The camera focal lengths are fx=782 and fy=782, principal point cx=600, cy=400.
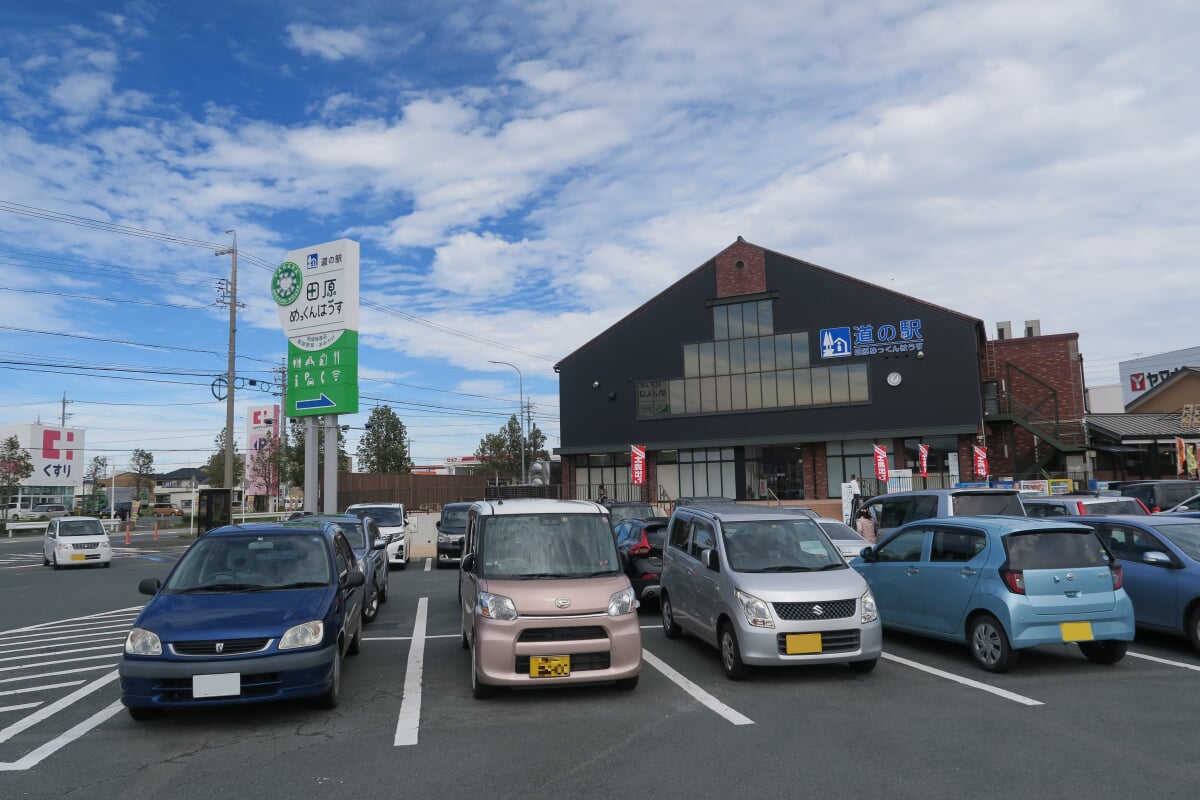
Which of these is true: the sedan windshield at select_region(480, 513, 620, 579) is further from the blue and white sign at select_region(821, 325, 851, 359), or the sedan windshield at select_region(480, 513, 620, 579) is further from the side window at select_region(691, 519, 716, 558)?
the blue and white sign at select_region(821, 325, 851, 359)

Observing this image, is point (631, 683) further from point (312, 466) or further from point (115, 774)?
point (312, 466)

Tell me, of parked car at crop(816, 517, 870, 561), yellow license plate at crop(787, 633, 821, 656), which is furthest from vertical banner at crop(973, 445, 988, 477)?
yellow license plate at crop(787, 633, 821, 656)

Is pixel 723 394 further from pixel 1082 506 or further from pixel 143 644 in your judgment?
pixel 143 644

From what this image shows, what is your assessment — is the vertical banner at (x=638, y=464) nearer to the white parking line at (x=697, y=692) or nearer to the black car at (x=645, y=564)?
the black car at (x=645, y=564)

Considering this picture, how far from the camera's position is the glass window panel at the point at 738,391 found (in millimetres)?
37188

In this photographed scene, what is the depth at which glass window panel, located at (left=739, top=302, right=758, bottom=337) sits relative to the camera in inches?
1464

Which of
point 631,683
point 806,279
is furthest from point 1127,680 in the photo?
point 806,279

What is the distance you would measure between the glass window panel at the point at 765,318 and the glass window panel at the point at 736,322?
3.05ft

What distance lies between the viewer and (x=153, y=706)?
6098mm

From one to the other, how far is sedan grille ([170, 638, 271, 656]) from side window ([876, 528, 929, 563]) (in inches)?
279

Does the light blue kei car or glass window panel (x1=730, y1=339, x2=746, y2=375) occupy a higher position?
glass window panel (x1=730, y1=339, x2=746, y2=375)

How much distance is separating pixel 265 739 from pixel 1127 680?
312 inches

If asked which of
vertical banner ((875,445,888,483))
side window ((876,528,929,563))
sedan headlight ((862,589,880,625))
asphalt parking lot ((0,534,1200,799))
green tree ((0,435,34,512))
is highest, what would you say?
green tree ((0,435,34,512))

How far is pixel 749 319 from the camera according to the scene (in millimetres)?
37344
